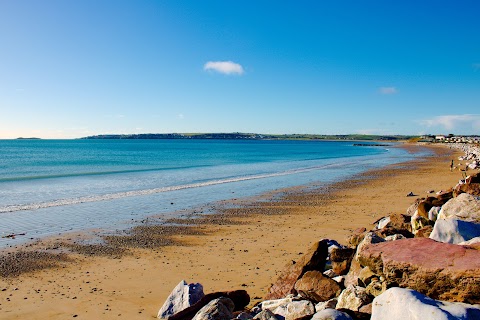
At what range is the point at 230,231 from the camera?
15617mm

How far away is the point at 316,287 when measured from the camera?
718 centimetres

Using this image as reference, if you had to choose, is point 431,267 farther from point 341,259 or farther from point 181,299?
point 181,299

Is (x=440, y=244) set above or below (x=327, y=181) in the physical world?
above

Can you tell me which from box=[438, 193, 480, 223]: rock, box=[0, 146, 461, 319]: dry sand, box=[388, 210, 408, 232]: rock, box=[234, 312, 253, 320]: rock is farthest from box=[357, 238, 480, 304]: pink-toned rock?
box=[388, 210, 408, 232]: rock

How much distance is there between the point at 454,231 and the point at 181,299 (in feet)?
17.5

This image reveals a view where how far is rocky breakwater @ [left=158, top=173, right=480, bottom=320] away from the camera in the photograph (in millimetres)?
4992

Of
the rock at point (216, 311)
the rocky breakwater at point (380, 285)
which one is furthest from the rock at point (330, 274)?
the rock at point (216, 311)

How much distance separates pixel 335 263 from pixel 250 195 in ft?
57.6

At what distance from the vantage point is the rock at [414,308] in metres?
4.50

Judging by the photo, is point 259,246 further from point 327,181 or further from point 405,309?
point 327,181

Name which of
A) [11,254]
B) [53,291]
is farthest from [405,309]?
[11,254]

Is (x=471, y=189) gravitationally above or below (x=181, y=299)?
above

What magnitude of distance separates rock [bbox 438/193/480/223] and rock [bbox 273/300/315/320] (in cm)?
462

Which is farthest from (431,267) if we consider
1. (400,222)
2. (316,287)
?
(400,222)
